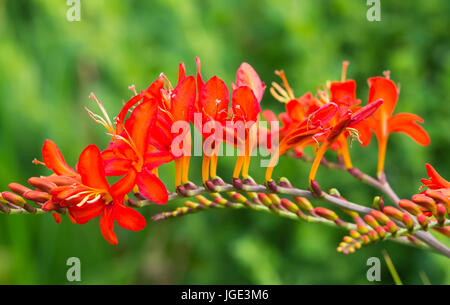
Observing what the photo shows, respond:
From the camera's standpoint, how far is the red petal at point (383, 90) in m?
1.05

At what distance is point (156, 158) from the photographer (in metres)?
0.87

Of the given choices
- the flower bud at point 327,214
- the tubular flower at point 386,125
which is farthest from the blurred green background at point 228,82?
the flower bud at point 327,214

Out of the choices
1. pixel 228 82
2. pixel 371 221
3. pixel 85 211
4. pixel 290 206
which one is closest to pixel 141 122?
pixel 85 211

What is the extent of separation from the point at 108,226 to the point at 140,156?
126mm

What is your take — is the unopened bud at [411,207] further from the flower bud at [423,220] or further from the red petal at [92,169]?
the red petal at [92,169]

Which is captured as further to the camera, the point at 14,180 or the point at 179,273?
the point at 179,273

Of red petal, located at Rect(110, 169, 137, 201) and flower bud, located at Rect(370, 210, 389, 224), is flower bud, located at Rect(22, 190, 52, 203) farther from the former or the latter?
flower bud, located at Rect(370, 210, 389, 224)

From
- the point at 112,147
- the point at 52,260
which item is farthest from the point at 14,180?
the point at 112,147

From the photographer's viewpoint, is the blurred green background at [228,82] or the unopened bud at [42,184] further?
the blurred green background at [228,82]

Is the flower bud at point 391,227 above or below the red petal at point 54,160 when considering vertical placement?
below

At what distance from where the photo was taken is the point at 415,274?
2014 millimetres

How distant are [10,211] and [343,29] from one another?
1.78 meters

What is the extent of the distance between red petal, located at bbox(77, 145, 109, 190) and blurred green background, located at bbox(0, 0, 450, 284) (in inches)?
42.0
